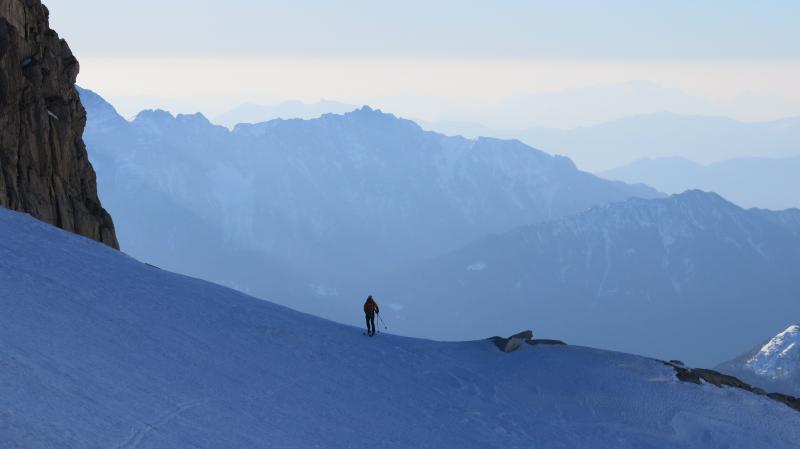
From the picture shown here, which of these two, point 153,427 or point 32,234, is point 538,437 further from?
point 32,234

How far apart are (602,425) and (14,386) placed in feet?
67.9

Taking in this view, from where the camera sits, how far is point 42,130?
7231cm

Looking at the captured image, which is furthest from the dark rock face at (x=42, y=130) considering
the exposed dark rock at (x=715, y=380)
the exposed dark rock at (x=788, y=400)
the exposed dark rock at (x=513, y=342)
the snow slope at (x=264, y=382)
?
the exposed dark rock at (x=788, y=400)

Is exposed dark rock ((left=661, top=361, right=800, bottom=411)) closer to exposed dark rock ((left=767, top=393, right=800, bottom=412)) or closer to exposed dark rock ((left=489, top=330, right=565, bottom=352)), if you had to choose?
exposed dark rock ((left=767, top=393, right=800, bottom=412))

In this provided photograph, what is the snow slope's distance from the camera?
26.1 metres

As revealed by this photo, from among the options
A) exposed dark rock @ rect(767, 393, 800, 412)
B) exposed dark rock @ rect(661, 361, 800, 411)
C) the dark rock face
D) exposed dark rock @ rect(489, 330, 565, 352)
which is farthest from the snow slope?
the dark rock face

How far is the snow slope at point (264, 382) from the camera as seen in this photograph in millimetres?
26094

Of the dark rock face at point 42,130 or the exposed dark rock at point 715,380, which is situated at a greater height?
the dark rock face at point 42,130

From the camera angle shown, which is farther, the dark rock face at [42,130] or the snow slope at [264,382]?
the dark rock face at [42,130]

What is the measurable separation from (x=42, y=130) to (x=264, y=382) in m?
46.5

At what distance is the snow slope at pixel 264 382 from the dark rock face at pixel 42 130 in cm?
2503

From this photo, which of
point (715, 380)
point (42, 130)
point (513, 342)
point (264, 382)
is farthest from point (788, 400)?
point (42, 130)

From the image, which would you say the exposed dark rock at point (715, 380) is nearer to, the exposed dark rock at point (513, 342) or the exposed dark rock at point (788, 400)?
the exposed dark rock at point (788, 400)

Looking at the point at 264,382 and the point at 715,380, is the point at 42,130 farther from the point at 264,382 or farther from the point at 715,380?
the point at 715,380
